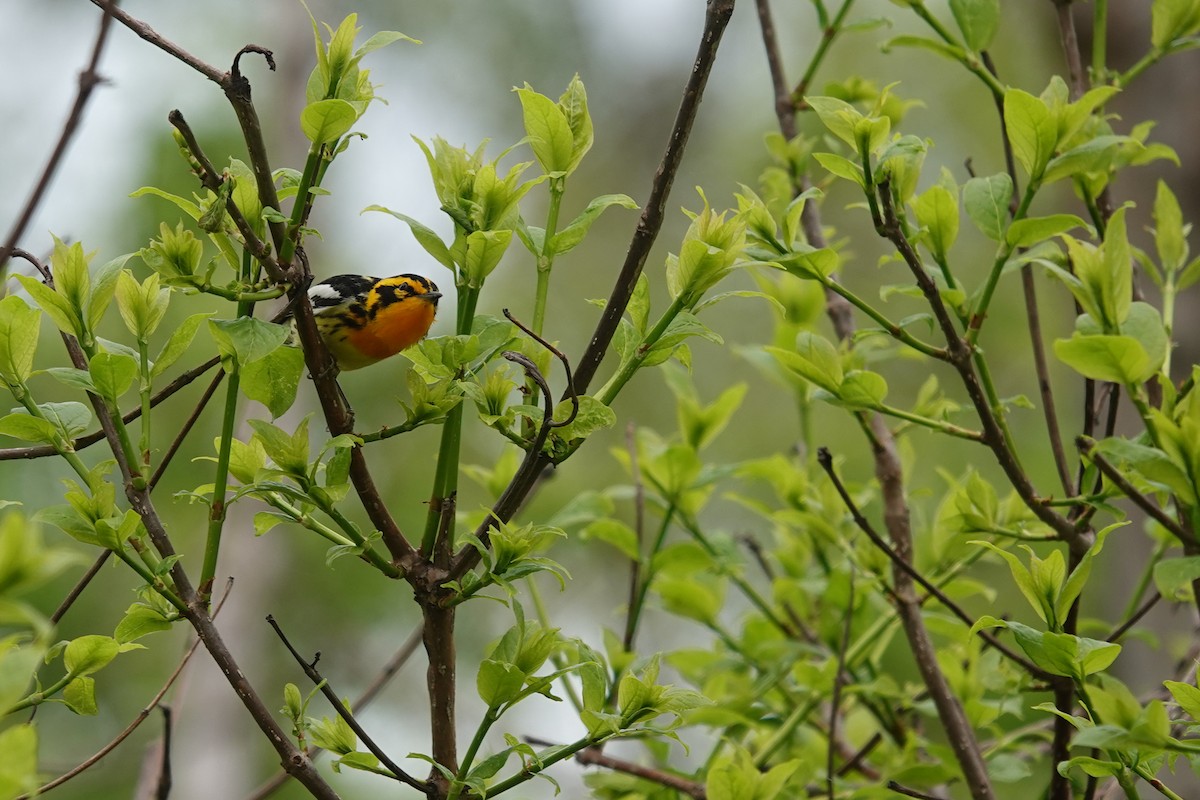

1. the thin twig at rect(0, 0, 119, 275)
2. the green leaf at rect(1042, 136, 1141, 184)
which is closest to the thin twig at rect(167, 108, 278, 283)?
the thin twig at rect(0, 0, 119, 275)

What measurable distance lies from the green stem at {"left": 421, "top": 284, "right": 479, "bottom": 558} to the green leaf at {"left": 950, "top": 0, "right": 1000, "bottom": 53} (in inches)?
25.4

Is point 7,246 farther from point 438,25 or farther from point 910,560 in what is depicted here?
point 438,25

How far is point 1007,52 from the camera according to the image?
7.09m

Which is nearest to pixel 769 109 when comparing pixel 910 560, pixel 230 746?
pixel 230 746

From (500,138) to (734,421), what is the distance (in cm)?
290

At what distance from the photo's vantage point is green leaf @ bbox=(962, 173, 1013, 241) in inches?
38.6

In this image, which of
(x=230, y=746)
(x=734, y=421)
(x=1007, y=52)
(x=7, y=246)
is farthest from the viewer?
(x=734, y=421)

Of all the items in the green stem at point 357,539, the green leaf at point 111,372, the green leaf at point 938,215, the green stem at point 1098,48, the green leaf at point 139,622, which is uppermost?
the green stem at point 1098,48

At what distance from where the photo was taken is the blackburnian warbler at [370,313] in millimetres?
1755

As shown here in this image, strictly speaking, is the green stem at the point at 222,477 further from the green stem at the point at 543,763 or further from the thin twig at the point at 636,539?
the thin twig at the point at 636,539

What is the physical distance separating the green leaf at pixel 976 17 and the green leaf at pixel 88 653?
0.98 m

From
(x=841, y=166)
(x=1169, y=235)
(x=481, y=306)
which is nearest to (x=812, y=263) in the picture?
(x=841, y=166)

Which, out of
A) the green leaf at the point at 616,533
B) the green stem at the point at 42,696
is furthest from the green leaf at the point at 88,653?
the green leaf at the point at 616,533

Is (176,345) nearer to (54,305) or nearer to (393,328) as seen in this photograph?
(54,305)
